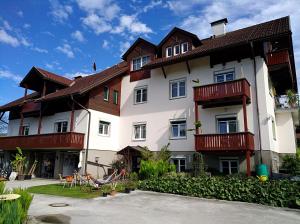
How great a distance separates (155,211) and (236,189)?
435cm

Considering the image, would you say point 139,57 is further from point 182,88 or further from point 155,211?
point 155,211

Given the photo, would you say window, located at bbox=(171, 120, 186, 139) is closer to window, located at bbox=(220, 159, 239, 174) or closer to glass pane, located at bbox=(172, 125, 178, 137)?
glass pane, located at bbox=(172, 125, 178, 137)

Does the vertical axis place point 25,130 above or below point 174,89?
below

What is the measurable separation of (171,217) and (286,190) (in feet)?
17.9

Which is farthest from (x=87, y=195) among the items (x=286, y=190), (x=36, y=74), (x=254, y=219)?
(x=36, y=74)

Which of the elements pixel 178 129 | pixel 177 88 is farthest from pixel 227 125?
pixel 177 88

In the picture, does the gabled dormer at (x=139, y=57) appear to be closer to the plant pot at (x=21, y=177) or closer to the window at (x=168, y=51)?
the window at (x=168, y=51)

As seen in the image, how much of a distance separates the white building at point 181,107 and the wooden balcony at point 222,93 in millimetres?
65

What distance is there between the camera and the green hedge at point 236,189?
11055mm

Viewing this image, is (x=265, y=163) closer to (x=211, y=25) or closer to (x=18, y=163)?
(x=211, y=25)

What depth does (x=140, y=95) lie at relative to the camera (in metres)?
23.4

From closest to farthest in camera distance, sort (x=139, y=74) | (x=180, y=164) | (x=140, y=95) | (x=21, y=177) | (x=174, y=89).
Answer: (x=180, y=164) → (x=174, y=89) → (x=21, y=177) → (x=140, y=95) → (x=139, y=74)

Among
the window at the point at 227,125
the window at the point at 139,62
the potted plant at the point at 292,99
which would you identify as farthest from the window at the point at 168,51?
the potted plant at the point at 292,99

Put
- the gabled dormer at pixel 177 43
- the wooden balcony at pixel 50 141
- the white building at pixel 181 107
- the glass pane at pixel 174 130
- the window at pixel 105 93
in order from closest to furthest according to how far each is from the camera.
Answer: the white building at pixel 181 107 < the wooden balcony at pixel 50 141 < the glass pane at pixel 174 130 < the gabled dormer at pixel 177 43 < the window at pixel 105 93
